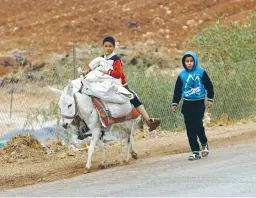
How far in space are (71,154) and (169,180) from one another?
11.5ft

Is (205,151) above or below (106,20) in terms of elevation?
below

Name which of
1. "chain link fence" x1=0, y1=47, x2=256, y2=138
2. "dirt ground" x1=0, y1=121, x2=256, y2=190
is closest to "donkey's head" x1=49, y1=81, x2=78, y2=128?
"dirt ground" x1=0, y1=121, x2=256, y2=190

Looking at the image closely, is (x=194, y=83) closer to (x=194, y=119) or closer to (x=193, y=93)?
(x=193, y=93)

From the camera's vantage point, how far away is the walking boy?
13.3 metres

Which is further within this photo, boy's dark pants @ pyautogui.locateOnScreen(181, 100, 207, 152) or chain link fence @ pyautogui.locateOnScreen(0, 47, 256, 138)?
chain link fence @ pyautogui.locateOnScreen(0, 47, 256, 138)

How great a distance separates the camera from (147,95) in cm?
1864

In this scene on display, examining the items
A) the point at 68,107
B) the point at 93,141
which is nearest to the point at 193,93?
the point at 93,141

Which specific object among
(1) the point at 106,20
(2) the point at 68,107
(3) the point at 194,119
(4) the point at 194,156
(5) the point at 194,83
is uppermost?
(1) the point at 106,20

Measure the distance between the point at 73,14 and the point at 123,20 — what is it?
3988mm

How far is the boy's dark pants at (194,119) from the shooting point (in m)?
13.4

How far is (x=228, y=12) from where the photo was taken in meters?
54.9

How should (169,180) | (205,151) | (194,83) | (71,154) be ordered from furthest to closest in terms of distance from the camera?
1. (71,154)
2. (205,151)
3. (194,83)
4. (169,180)

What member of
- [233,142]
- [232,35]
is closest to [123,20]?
[232,35]

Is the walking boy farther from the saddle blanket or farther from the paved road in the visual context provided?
the saddle blanket
